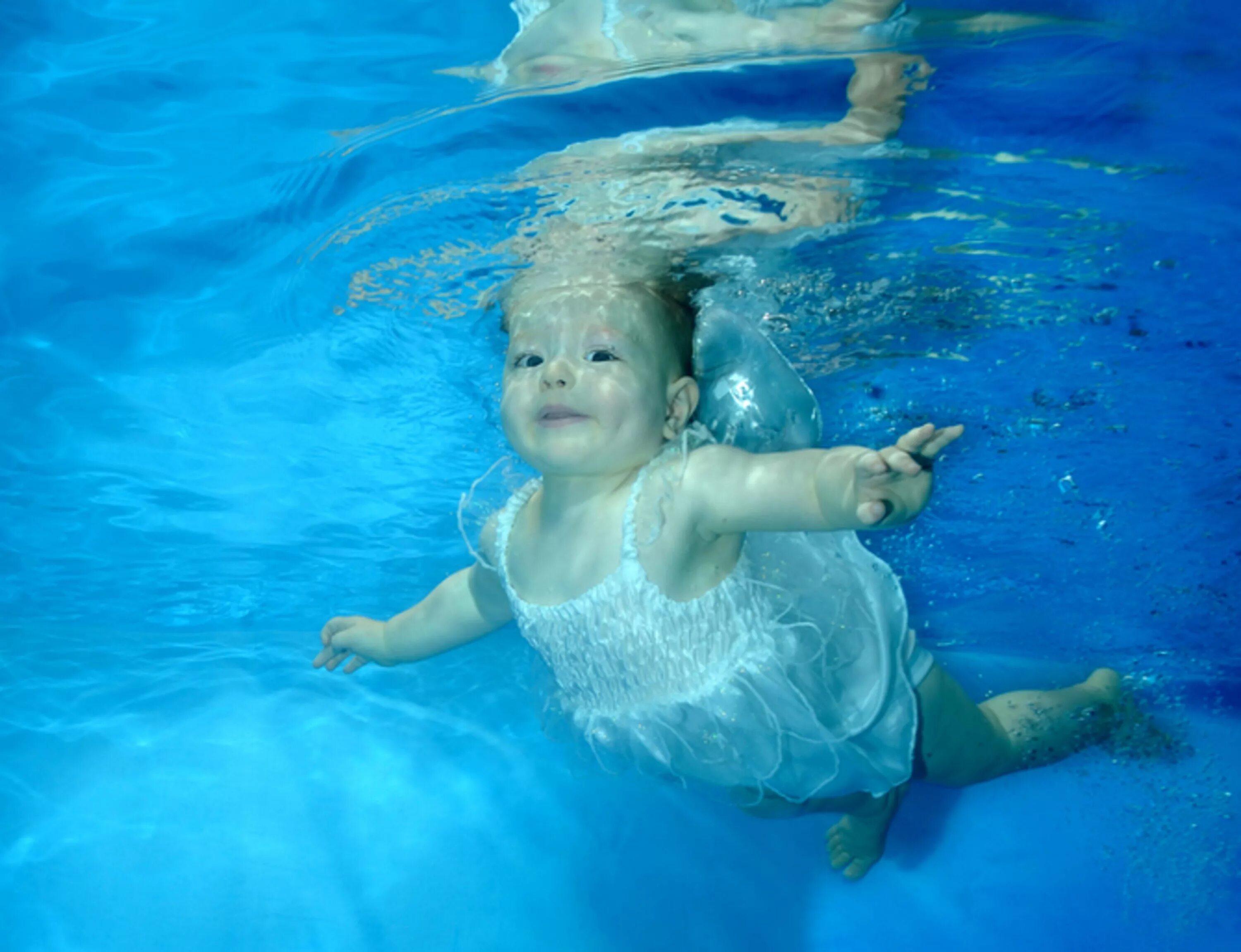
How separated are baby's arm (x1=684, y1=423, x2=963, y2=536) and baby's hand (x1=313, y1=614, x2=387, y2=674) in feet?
8.95

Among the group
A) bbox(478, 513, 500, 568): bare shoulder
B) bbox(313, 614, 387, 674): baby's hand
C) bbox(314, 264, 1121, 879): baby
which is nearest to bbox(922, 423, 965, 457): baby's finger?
bbox(314, 264, 1121, 879): baby

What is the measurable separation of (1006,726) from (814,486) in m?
3.53

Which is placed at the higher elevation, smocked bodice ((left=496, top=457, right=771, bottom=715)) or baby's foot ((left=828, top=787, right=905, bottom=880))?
smocked bodice ((left=496, top=457, right=771, bottom=715))

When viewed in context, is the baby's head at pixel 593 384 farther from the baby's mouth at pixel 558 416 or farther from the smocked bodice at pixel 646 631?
the smocked bodice at pixel 646 631

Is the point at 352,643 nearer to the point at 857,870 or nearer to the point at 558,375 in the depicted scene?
the point at 558,375

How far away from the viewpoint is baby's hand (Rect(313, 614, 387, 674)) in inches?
202

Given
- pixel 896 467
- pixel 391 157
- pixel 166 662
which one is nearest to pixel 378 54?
pixel 391 157

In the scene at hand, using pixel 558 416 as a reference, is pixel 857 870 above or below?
below

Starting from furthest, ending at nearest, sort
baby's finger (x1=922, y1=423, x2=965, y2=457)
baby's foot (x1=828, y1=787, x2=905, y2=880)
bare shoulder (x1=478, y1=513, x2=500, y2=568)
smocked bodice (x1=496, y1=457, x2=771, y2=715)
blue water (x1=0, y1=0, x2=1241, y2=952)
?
baby's foot (x1=828, y1=787, x2=905, y2=880) → bare shoulder (x1=478, y1=513, x2=500, y2=568) → smocked bodice (x1=496, y1=457, x2=771, y2=715) → blue water (x1=0, y1=0, x2=1241, y2=952) → baby's finger (x1=922, y1=423, x2=965, y2=457)

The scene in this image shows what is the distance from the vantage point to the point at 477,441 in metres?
7.02

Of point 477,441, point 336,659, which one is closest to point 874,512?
point 336,659

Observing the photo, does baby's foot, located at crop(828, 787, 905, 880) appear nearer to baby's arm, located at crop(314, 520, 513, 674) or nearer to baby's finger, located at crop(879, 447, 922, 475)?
baby's arm, located at crop(314, 520, 513, 674)

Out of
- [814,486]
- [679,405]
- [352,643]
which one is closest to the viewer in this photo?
[814,486]

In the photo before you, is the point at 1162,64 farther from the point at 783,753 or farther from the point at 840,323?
the point at 783,753
